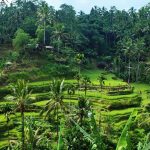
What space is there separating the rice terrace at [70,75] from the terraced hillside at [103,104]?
0.17 metres

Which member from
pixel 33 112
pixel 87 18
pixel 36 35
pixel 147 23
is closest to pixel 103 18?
pixel 87 18

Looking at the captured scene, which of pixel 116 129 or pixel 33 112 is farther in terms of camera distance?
pixel 33 112

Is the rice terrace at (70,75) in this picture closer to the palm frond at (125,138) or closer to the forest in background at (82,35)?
the forest in background at (82,35)

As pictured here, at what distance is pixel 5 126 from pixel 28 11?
73.5 meters

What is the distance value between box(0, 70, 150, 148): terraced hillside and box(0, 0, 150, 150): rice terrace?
17cm

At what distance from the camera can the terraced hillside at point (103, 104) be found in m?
67.6

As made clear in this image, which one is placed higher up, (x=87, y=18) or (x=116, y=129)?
(x=87, y=18)

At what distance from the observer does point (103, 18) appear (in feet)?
520

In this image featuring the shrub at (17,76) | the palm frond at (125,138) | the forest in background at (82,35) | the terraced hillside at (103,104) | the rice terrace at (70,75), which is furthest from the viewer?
the forest in background at (82,35)

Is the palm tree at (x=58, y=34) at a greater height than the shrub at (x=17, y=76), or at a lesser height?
greater

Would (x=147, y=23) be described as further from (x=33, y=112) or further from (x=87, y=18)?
(x=33, y=112)

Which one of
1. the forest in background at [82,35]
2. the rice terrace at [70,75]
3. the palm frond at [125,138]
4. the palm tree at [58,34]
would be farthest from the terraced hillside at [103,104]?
the palm frond at [125,138]

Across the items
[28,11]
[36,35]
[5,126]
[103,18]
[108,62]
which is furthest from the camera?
[103,18]

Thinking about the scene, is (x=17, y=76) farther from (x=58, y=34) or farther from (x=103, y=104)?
(x=58, y=34)
